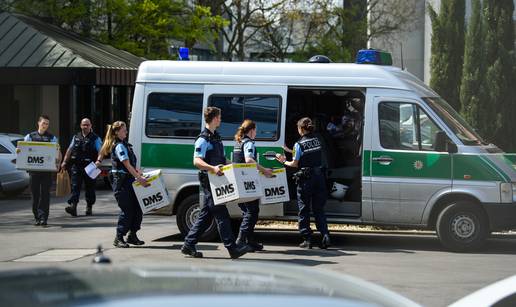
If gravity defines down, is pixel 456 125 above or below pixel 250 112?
below

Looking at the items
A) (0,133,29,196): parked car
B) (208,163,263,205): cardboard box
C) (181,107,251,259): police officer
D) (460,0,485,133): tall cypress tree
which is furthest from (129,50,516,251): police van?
(460,0,485,133): tall cypress tree

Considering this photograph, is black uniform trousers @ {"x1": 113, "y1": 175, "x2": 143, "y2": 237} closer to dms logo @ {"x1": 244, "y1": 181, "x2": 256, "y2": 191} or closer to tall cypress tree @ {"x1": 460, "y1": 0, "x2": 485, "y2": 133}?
dms logo @ {"x1": 244, "y1": 181, "x2": 256, "y2": 191}

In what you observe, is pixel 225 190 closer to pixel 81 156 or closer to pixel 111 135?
pixel 111 135

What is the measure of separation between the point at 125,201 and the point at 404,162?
12.4ft

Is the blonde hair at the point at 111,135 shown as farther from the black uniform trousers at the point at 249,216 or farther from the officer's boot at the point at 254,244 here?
the officer's boot at the point at 254,244

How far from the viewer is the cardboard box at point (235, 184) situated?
38.1ft

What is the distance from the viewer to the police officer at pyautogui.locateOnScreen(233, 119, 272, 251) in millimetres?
12109

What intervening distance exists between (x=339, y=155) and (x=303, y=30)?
36097 mm

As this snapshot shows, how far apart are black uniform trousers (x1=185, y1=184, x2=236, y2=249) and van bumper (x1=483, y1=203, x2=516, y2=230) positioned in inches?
137

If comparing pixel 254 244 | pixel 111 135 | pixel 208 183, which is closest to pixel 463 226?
pixel 254 244

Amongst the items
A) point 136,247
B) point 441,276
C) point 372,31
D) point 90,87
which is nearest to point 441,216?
point 441,276

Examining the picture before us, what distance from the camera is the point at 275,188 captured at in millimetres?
12781

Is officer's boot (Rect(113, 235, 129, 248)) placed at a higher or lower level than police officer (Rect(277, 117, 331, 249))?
lower

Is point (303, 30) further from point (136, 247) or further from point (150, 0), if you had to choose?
point (136, 247)
